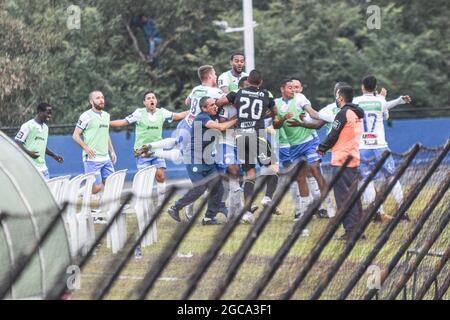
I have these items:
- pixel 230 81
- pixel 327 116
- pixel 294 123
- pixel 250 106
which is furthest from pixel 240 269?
pixel 230 81

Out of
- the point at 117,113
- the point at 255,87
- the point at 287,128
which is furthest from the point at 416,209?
the point at 117,113

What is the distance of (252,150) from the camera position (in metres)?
16.2

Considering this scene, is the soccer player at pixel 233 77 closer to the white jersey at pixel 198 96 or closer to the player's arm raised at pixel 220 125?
the white jersey at pixel 198 96

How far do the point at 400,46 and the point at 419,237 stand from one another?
26.8 m

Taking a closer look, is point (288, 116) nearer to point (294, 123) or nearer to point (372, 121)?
point (294, 123)

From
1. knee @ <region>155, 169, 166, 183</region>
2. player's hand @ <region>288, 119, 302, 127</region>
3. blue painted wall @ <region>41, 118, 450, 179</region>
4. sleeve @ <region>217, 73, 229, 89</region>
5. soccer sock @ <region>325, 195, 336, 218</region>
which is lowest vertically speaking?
blue painted wall @ <region>41, 118, 450, 179</region>

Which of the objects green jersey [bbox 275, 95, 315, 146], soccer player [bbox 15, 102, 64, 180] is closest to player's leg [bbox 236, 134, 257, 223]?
green jersey [bbox 275, 95, 315, 146]

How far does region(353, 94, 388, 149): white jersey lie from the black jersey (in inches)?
63.8

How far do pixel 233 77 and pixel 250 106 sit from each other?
201 cm

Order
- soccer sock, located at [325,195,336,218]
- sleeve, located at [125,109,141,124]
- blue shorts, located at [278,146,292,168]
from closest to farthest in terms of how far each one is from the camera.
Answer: soccer sock, located at [325,195,336,218] → blue shorts, located at [278,146,292,168] → sleeve, located at [125,109,141,124]

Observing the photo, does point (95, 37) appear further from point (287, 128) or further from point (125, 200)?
point (125, 200)

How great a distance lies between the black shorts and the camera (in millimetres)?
16250

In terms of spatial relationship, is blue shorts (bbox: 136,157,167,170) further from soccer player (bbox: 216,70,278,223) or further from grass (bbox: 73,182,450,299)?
grass (bbox: 73,182,450,299)

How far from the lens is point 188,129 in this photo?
16812 millimetres
